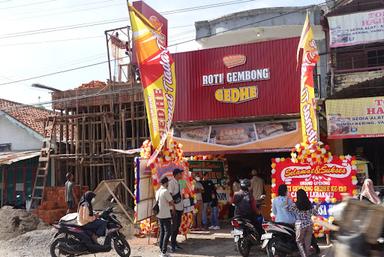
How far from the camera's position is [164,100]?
Answer: 11.1m

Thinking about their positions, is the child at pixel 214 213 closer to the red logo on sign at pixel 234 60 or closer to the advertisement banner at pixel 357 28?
the red logo on sign at pixel 234 60

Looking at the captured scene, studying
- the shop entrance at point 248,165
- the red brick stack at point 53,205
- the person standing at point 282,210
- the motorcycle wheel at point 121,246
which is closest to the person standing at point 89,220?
the motorcycle wheel at point 121,246

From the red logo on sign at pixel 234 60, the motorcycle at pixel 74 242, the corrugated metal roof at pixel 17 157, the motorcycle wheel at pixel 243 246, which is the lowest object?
the motorcycle wheel at pixel 243 246

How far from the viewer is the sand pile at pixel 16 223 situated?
14141 millimetres

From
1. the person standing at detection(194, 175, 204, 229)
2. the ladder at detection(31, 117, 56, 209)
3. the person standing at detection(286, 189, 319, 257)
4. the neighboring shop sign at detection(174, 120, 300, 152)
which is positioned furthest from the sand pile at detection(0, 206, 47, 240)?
the person standing at detection(286, 189, 319, 257)

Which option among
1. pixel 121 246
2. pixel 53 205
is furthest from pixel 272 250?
pixel 53 205

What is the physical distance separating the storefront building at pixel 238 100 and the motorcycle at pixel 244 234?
420 cm

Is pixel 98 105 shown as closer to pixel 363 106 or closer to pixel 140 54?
pixel 140 54

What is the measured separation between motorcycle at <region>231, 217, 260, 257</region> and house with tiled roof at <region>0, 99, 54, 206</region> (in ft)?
44.4

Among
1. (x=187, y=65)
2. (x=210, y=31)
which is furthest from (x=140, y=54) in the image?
(x=210, y=31)

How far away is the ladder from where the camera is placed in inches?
724

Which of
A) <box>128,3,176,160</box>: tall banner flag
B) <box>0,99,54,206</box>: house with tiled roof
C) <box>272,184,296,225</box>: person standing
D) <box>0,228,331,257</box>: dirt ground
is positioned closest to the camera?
<box>272,184,296,225</box>: person standing

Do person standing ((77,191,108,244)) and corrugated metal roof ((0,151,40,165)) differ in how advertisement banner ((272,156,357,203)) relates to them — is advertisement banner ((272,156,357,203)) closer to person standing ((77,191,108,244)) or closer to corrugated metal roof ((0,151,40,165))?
person standing ((77,191,108,244))

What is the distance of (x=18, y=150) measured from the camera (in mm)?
22609
